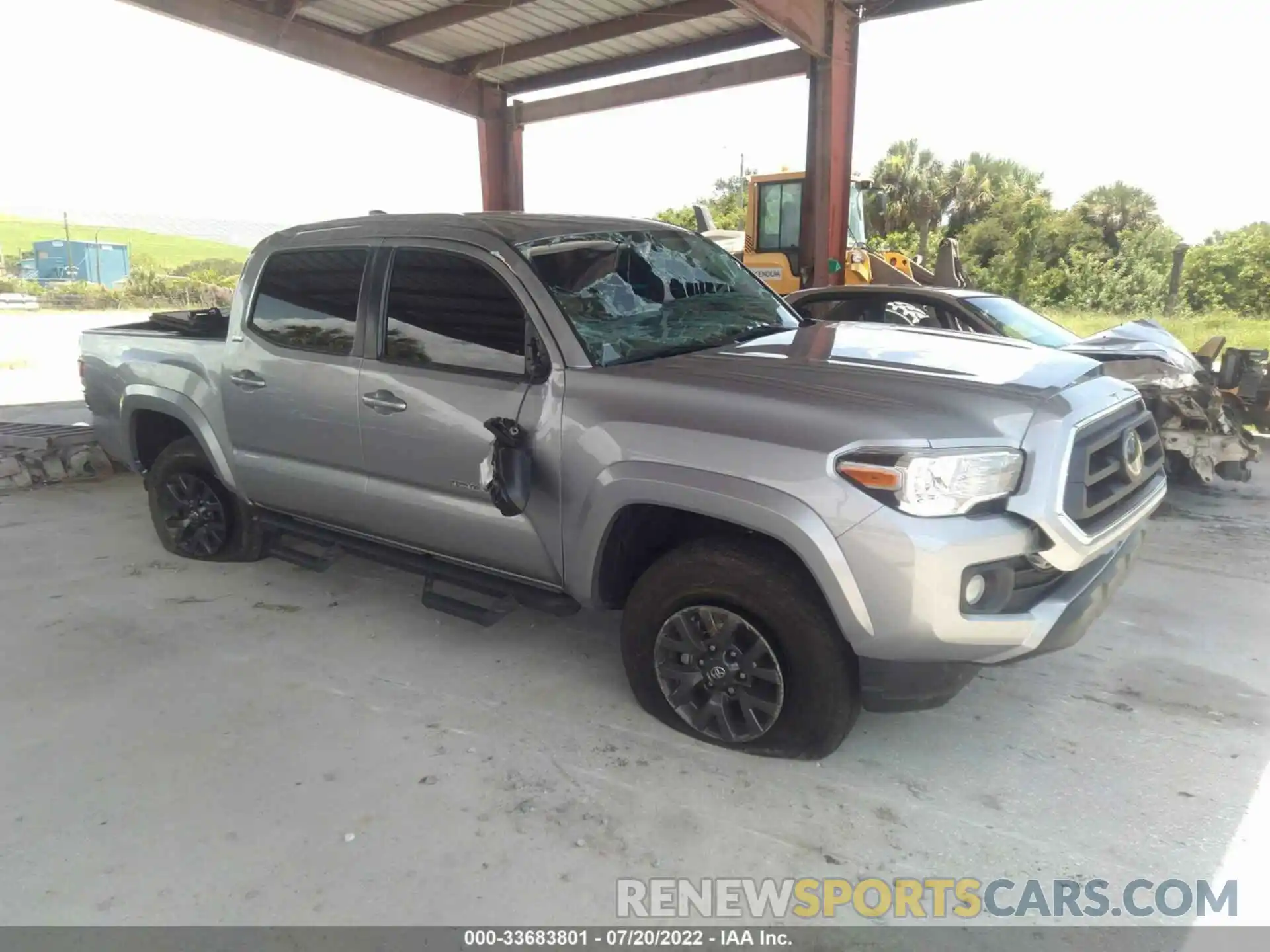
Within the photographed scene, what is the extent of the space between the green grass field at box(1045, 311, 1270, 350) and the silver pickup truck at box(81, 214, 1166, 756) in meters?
14.2

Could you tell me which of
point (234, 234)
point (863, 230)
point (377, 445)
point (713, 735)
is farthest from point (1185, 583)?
point (234, 234)

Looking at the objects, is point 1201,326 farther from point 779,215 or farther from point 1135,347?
point 1135,347

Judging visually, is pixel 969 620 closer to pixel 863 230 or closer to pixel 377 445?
pixel 377 445

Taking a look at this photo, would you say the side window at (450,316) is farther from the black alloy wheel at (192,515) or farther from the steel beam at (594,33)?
the steel beam at (594,33)

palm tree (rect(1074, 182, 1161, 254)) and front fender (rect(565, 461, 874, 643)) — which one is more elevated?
palm tree (rect(1074, 182, 1161, 254))

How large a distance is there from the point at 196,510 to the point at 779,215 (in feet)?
32.7

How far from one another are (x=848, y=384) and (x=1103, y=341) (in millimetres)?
5015

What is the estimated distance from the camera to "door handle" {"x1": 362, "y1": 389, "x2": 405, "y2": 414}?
143 inches

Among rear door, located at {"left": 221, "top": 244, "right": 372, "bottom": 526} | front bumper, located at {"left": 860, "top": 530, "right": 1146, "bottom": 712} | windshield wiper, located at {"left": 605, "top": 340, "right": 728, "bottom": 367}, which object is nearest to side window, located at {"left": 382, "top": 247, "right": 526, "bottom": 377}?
rear door, located at {"left": 221, "top": 244, "right": 372, "bottom": 526}

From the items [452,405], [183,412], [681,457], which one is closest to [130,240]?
[183,412]

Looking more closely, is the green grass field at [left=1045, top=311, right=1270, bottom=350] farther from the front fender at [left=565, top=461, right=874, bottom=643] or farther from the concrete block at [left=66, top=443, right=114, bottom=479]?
the concrete block at [left=66, top=443, right=114, bottom=479]

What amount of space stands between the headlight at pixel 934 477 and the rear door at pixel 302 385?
7.62ft

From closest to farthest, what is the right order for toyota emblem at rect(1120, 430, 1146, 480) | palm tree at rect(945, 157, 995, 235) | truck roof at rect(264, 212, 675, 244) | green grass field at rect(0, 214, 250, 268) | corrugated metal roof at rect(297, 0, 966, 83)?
toyota emblem at rect(1120, 430, 1146, 480) → truck roof at rect(264, 212, 675, 244) → corrugated metal roof at rect(297, 0, 966, 83) → green grass field at rect(0, 214, 250, 268) → palm tree at rect(945, 157, 995, 235)

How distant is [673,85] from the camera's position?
10859 mm
